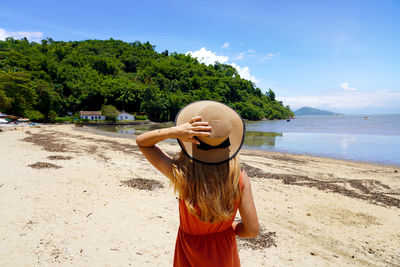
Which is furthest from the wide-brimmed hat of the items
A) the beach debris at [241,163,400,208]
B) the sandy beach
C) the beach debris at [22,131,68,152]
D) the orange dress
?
the beach debris at [22,131,68,152]

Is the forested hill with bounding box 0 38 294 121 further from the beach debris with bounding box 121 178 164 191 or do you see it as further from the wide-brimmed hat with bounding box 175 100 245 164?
the wide-brimmed hat with bounding box 175 100 245 164

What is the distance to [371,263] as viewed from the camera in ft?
13.9

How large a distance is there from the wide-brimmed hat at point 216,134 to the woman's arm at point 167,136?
46 millimetres

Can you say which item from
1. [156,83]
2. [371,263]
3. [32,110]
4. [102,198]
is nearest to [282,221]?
[371,263]

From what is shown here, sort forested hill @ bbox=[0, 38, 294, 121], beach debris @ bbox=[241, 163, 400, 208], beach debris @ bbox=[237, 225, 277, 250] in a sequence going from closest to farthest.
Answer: beach debris @ bbox=[237, 225, 277, 250] < beach debris @ bbox=[241, 163, 400, 208] < forested hill @ bbox=[0, 38, 294, 121]

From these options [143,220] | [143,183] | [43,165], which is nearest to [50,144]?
[43,165]

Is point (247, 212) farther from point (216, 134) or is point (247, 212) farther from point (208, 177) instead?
point (216, 134)

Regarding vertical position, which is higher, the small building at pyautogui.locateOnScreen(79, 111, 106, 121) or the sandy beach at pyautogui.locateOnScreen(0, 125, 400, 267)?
the small building at pyautogui.locateOnScreen(79, 111, 106, 121)

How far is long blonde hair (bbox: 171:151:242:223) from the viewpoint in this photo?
130cm

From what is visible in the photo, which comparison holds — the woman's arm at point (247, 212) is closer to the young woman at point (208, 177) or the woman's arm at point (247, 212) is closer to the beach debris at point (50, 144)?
the young woman at point (208, 177)

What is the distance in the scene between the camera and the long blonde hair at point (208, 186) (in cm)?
130

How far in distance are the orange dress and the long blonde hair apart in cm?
10

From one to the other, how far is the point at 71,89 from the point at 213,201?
8064 centimetres

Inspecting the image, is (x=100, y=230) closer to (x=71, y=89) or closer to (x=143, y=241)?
(x=143, y=241)
